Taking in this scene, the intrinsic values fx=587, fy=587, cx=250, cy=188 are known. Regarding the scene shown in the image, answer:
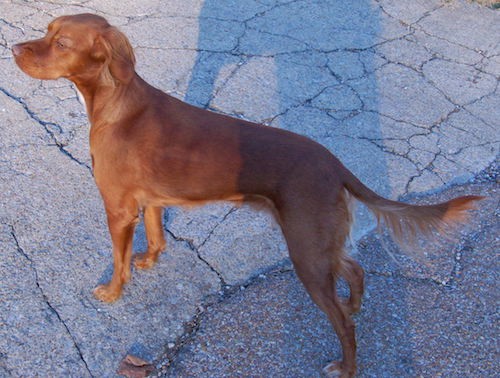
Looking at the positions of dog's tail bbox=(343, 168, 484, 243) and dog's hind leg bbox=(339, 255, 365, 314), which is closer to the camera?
dog's tail bbox=(343, 168, 484, 243)

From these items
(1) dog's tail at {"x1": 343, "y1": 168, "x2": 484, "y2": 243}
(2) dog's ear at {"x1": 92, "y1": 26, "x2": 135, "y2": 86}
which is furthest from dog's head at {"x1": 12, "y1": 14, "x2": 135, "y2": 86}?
(1) dog's tail at {"x1": 343, "y1": 168, "x2": 484, "y2": 243}

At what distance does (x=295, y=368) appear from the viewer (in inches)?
115

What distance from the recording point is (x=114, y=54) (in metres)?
2.64

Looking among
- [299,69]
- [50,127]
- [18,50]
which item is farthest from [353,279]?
[299,69]

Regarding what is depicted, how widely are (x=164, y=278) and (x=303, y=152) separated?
3.89 feet

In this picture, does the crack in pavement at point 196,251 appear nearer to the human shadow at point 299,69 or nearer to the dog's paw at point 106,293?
the dog's paw at point 106,293

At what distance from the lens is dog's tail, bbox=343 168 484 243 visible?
2.67m

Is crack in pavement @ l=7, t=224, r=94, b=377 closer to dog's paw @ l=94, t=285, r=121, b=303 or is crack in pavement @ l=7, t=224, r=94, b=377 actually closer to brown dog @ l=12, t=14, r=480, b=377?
dog's paw @ l=94, t=285, r=121, b=303

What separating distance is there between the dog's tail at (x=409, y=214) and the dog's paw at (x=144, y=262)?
50.4 inches

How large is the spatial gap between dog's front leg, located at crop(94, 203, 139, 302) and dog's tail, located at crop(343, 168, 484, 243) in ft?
3.60

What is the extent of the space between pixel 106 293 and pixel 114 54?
4.15 ft

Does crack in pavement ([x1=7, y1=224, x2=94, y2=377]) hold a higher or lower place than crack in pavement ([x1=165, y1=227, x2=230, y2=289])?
higher

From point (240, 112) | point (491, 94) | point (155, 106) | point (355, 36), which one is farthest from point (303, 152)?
point (355, 36)

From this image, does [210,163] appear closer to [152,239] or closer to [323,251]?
[323,251]
